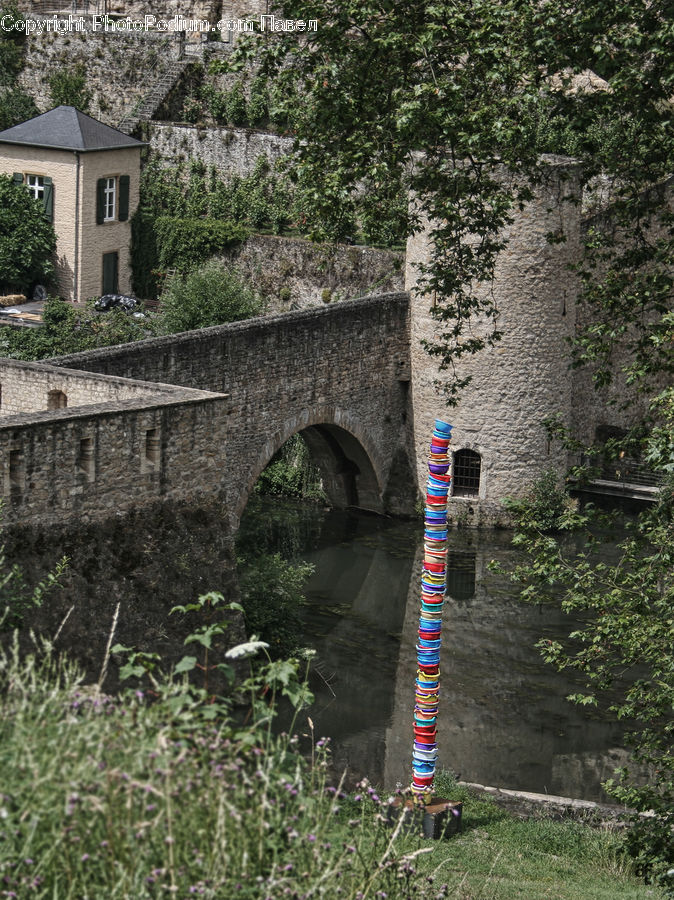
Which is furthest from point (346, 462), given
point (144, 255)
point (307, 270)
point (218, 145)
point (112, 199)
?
point (218, 145)

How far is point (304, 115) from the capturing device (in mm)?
13062

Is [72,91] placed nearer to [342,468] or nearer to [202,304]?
[202,304]

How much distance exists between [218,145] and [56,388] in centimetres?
2136

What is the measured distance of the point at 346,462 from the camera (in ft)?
89.3

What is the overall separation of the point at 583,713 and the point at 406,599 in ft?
15.2

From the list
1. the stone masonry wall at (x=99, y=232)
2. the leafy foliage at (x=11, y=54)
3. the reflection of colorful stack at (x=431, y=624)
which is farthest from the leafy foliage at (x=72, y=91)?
the reflection of colorful stack at (x=431, y=624)

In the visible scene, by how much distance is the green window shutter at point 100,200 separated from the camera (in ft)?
115

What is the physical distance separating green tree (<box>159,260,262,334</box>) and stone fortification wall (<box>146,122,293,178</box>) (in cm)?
868

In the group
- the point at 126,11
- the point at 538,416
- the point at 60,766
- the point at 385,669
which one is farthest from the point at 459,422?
the point at 126,11

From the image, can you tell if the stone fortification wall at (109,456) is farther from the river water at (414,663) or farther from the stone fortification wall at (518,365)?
the stone fortification wall at (518,365)

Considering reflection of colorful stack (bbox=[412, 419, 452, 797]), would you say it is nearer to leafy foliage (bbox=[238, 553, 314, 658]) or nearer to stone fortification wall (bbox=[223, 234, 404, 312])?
leafy foliage (bbox=[238, 553, 314, 658])

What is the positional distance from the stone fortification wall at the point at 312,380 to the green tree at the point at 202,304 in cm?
257

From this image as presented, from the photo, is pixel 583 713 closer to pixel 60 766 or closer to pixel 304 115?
pixel 304 115

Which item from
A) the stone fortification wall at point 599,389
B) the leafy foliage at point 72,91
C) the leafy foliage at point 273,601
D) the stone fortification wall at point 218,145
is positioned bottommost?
the leafy foliage at point 273,601
